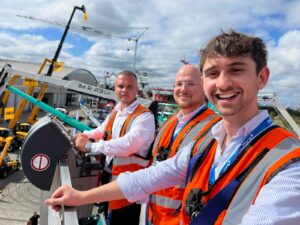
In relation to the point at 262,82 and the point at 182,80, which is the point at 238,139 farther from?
the point at 182,80

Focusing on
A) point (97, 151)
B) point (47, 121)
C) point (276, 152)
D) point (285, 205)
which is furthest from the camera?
point (97, 151)

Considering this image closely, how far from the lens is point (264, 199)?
1076 millimetres

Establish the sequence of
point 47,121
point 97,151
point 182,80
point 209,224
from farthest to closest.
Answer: point 97,151 → point 182,80 → point 47,121 → point 209,224

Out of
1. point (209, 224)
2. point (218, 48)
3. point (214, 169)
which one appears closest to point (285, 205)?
point (209, 224)

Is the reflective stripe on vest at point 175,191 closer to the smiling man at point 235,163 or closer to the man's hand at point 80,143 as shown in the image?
the smiling man at point 235,163

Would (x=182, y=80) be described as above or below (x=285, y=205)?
above

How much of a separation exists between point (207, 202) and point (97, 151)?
198 centimetres

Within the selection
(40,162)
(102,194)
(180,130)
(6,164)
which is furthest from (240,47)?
(6,164)

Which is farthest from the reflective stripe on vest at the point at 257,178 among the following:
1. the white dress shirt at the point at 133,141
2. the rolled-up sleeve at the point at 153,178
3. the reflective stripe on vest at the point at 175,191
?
the white dress shirt at the point at 133,141

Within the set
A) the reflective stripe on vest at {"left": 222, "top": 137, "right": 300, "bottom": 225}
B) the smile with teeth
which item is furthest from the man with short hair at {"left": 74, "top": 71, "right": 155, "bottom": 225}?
the reflective stripe on vest at {"left": 222, "top": 137, "right": 300, "bottom": 225}

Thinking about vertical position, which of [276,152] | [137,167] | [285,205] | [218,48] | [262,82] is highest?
[218,48]

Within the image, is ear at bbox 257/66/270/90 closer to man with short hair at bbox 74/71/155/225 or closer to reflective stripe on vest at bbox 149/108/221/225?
reflective stripe on vest at bbox 149/108/221/225

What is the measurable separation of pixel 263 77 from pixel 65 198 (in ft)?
3.75

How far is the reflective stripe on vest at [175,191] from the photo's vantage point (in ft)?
7.08
